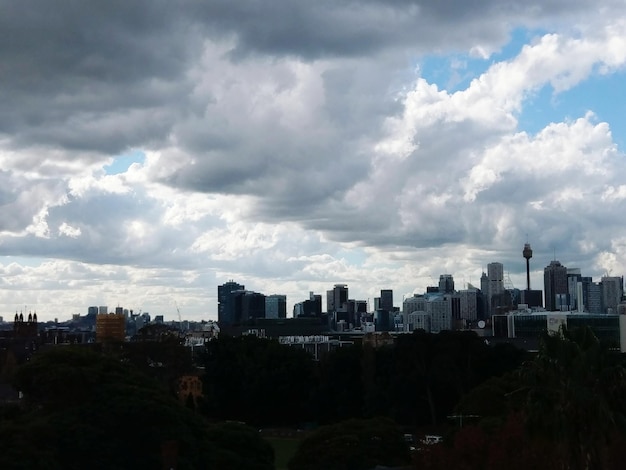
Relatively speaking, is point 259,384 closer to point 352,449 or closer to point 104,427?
point 352,449

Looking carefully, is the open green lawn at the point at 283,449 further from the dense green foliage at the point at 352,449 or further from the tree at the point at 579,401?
the tree at the point at 579,401

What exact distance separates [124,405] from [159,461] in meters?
3.53

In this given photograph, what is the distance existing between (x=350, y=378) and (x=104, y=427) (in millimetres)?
57295

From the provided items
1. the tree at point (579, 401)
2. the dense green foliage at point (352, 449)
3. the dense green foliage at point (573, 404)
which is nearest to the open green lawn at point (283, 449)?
the dense green foliage at point (352, 449)

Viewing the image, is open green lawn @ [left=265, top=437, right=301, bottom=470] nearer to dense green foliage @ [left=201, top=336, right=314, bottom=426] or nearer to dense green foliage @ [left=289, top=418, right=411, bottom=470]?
dense green foliage @ [left=201, top=336, right=314, bottom=426]

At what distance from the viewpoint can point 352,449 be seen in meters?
59.6

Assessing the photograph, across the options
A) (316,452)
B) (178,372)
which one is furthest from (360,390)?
(316,452)

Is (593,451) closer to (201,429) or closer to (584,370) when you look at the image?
(584,370)

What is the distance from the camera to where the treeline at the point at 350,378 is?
101312 mm

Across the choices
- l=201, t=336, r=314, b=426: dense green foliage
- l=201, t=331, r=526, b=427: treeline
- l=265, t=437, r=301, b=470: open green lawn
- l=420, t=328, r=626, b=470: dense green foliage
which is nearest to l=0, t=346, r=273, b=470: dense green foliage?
l=265, t=437, r=301, b=470: open green lawn

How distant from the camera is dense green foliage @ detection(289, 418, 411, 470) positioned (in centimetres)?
5909

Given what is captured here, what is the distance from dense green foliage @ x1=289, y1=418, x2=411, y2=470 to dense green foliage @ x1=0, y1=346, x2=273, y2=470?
2.54m

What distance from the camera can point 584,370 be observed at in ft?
109

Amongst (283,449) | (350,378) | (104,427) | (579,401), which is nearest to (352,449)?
(104,427)
